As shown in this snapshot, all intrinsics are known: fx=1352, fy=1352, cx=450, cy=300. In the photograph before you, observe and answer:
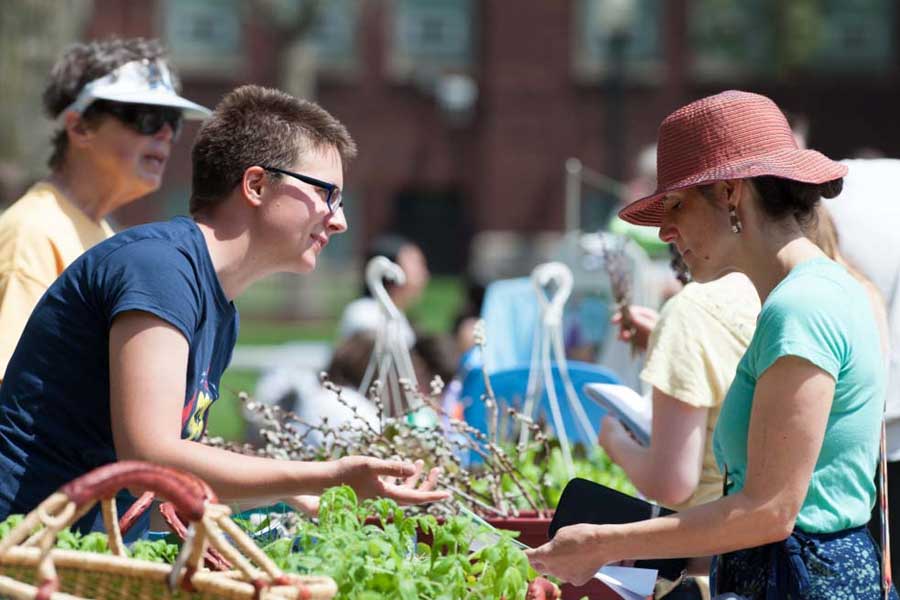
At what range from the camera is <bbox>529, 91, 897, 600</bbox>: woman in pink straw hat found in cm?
201

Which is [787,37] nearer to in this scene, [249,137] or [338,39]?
[338,39]

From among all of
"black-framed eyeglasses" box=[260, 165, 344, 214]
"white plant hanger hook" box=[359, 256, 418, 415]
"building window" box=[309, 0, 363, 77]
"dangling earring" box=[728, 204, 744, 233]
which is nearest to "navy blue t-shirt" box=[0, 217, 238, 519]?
"black-framed eyeglasses" box=[260, 165, 344, 214]

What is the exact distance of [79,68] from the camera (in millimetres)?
3391

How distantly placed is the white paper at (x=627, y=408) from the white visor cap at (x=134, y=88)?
116 cm

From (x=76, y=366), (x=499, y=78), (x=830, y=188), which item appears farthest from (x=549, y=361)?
(x=499, y=78)

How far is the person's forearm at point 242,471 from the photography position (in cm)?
207

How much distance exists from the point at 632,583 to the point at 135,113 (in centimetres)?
178

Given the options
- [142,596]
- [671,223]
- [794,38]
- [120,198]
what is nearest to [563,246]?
[120,198]

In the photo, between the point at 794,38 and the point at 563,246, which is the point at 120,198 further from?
the point at 794,38

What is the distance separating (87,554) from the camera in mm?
1711

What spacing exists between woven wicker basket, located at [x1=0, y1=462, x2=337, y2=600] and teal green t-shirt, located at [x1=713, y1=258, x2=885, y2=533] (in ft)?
2.52

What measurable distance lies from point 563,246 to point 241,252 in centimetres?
476

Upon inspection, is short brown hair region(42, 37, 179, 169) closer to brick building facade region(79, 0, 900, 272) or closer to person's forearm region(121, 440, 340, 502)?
person's forearm region(121, 440, 340, 502)

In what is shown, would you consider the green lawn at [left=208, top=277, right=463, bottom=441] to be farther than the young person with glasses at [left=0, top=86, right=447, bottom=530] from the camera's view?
Yes
